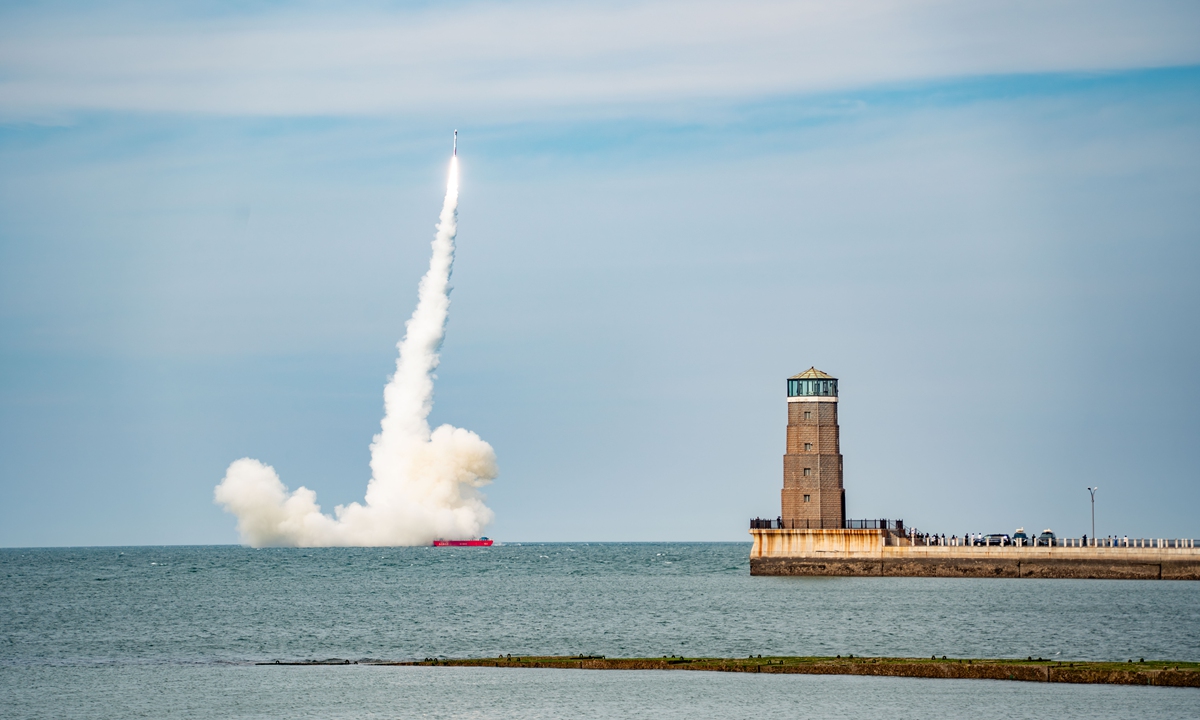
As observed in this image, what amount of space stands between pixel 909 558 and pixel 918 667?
201ft

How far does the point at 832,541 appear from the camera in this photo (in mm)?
104062

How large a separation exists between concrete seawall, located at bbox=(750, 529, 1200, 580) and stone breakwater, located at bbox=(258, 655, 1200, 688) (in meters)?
56.3

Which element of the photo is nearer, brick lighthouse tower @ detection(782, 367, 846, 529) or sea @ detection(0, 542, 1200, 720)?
sea @ detection(0, 542, 1200, 720)

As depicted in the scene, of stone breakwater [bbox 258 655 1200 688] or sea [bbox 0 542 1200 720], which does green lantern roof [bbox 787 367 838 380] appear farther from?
stone breakwater [bbox 258 655 1200 688]

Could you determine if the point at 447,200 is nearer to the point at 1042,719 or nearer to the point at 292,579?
the point at 292,579

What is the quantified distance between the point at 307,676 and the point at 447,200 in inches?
3030

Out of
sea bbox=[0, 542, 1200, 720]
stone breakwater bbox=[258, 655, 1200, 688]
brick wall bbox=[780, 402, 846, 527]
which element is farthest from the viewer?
brick wall bbox=[780, 402, 846, 527]

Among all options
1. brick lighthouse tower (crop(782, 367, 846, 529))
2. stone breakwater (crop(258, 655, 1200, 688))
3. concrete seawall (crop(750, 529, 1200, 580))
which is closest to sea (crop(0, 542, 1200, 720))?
stone breakwater (crop(258, 655, 1200, 688))

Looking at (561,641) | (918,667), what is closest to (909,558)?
(561,641)

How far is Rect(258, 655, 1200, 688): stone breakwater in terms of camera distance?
1646 inches

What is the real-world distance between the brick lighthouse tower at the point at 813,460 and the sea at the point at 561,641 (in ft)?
20.0

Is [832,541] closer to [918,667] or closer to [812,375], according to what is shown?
[812,375]

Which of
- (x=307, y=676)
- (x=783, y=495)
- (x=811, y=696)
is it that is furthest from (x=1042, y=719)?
(x=783, y=495)

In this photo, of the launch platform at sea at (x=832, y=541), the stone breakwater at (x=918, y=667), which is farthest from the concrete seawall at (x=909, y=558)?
the stone breakwater at (x=918, y=667)
